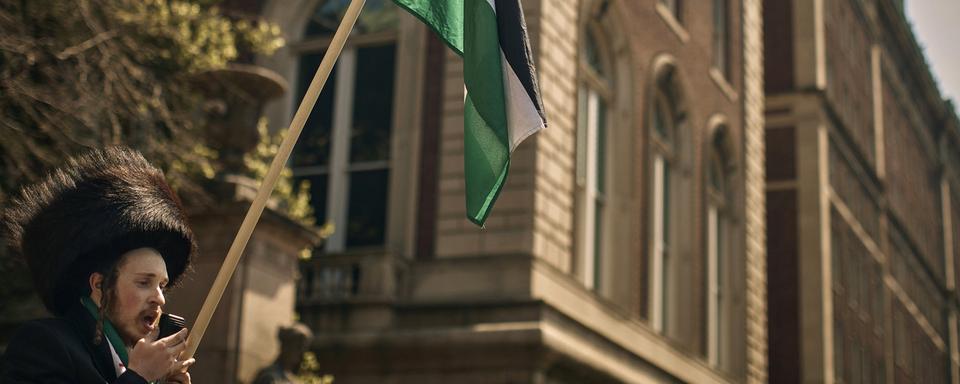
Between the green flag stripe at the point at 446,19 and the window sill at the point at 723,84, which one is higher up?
the window sill at the point at 723,84

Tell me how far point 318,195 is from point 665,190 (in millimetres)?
6921

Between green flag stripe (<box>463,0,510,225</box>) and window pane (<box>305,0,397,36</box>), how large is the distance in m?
13.7

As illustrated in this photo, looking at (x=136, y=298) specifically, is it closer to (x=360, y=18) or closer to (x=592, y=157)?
(x=360, y=18)

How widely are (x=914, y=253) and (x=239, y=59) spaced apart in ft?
118

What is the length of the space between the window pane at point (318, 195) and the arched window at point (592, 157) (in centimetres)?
353

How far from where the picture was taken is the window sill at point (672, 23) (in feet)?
78.9

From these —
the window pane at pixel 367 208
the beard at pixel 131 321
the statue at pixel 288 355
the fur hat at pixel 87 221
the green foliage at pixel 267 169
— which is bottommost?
the beard at pixel 131 321

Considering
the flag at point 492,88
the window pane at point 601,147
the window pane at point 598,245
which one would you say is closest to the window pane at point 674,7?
the window pane at point 601,147

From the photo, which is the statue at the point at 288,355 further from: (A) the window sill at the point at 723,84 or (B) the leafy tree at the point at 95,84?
(A) the window sill at the point at 723,84

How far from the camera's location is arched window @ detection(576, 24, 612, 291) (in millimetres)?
20719

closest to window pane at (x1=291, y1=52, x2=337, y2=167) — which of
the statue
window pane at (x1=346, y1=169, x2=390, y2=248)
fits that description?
window pane at (x1=346, y1=169, x2=390, y2=248)

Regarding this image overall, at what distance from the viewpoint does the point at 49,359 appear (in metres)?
4.08

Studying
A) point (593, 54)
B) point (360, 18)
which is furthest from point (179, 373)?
point (593, 54)

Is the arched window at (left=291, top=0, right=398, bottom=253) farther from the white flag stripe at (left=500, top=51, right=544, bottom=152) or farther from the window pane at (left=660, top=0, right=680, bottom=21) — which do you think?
the white flag stripe at (left=500, top=51, right=544, bottom=152)
